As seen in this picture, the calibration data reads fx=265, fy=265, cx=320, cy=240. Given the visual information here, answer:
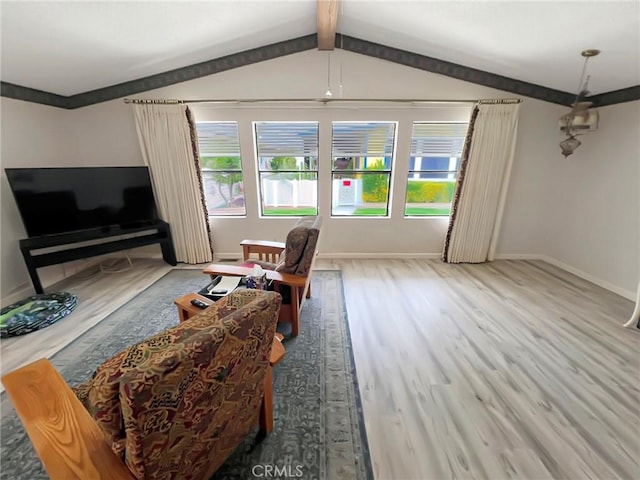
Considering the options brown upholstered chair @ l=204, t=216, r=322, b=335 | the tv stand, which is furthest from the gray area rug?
the tv stand

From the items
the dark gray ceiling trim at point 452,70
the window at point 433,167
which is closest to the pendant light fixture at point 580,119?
the dark gray ceiling trim at point 452,70

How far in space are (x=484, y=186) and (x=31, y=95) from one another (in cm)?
563

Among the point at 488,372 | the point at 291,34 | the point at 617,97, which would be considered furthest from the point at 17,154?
the point at 617,97

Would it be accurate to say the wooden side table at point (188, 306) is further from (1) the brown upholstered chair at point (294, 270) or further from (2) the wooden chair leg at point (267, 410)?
(2) the wooden chair leg at point (267, 410)

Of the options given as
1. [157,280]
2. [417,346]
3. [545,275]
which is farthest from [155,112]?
[545,275]

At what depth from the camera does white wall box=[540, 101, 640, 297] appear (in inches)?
114

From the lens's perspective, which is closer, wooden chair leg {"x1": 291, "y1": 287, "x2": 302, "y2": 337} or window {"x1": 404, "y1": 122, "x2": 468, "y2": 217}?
wooden chair leg {"x1": 291, "y1": 287, "x2": 302, "y2": 337}

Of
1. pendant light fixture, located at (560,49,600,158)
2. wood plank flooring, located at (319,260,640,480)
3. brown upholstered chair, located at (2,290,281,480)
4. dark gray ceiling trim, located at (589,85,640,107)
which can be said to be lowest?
Result: wood plank flooring, located at (319,260,640,480)

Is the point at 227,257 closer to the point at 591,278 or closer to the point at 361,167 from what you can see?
the point at 361,167

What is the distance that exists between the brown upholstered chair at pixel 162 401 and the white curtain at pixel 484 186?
3.54 metres

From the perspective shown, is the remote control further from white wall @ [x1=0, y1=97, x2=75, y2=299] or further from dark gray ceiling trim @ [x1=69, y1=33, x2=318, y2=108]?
dark gray ceiling trim @ [x1=69, y1=33, x2=318, y2=108]

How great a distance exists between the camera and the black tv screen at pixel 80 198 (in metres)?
2.72

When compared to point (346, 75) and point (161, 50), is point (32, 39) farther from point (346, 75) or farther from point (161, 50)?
point (346, 75)

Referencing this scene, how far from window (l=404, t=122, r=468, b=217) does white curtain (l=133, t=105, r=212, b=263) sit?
3.01m
